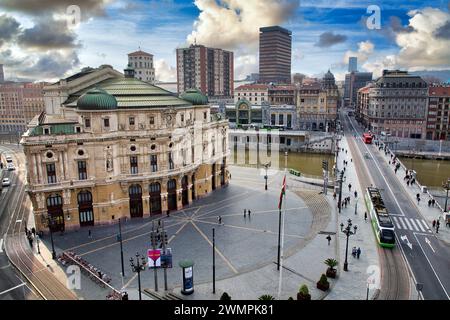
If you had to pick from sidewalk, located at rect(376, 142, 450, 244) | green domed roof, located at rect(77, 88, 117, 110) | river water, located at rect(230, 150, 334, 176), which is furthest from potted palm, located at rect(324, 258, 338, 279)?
river water, located at rect(230, 150, 334, 176)

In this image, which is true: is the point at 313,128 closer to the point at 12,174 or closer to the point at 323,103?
the point at 323,103

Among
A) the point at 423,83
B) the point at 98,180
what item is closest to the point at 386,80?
the point at 423,83

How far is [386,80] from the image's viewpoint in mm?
154250

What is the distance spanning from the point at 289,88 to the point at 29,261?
156 meters

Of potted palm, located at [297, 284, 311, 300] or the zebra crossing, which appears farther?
the zebra crossing

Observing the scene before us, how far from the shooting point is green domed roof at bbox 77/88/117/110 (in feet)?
187

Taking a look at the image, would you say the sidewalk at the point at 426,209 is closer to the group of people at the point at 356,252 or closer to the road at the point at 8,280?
the group of people at the point at 356,252

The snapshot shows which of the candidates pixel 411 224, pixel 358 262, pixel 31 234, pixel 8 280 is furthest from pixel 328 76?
pixel 8 280

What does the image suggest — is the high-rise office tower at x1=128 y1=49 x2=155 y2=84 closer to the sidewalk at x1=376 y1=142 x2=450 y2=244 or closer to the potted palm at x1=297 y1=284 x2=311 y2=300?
the sidewalk at x1=376 y1=142 x2=450 y2=244

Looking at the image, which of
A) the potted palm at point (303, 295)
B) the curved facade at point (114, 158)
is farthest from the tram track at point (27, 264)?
the potted palm at point (303, 295)

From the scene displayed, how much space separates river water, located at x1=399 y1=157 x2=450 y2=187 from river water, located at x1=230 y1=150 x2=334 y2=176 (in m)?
23.1

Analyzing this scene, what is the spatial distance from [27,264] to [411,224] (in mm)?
55272

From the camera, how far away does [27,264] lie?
152 ft

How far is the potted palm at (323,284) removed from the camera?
1526 inches
